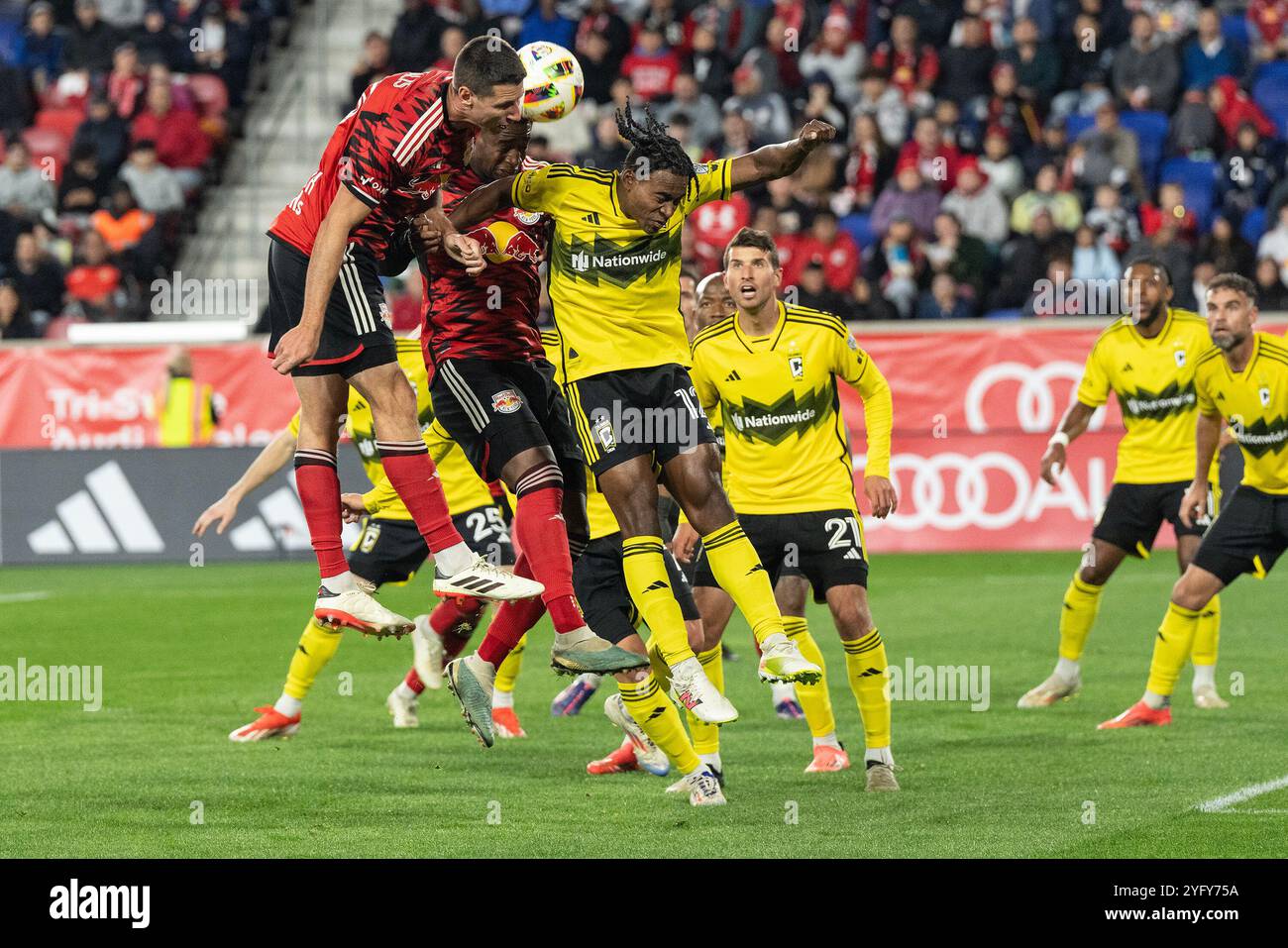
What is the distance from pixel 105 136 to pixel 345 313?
17.6 metres

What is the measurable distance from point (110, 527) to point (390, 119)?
12955 mm

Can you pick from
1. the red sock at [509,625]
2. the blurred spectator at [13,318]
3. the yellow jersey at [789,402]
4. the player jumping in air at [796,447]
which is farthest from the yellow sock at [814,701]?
the blurred spectator at [13,318]

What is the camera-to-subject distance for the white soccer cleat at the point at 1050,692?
12.0m

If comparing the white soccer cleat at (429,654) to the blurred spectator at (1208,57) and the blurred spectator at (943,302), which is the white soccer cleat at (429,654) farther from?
the blurred spectator at (1208,57)

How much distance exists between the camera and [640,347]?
852cm

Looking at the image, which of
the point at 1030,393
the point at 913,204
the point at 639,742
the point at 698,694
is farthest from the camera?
the point at 913,204

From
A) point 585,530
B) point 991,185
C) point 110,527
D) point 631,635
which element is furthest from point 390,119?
point 991,185

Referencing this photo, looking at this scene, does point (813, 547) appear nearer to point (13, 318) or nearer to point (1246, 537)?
point (1246, 537)

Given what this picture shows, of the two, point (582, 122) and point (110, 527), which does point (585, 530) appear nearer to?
point (110, 527)

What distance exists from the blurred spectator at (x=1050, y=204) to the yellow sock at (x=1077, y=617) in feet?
31.9

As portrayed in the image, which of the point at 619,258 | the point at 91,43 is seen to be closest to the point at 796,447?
the point at 619,258

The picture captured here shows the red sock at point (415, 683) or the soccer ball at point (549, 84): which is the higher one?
the soccer ball at point (549, 84)

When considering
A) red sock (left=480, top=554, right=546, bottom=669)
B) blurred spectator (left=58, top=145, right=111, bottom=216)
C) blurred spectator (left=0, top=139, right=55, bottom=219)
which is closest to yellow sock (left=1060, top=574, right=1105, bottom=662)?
red sock (left=480, top=554, right=546, bottom=669)

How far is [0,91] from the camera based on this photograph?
25.4 meters
